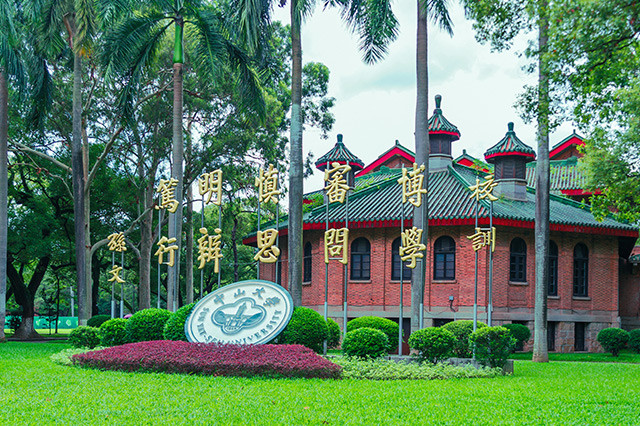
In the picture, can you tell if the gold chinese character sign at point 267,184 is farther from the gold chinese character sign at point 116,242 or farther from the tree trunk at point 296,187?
the gold chinese character sign at point 116,242

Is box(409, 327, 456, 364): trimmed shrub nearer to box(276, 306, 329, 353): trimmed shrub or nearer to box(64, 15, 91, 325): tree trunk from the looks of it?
box(276, 306, 329, 353): trimmed shrub

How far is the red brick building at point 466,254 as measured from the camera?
24250 millimetres

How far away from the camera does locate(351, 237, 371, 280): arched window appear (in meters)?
25.9

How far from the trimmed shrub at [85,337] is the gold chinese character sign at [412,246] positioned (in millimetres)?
8798

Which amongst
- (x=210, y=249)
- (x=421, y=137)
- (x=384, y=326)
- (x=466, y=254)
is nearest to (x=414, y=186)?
(x=421, y=137)

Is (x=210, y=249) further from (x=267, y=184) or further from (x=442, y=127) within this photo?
(x=442, y=127)

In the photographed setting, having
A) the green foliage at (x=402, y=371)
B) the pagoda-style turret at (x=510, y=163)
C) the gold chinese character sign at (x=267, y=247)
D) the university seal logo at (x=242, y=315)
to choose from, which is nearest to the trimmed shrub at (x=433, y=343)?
the green foliage at (x=402, y=371)

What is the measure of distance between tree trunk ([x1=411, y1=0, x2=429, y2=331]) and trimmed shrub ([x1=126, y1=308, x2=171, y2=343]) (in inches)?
244

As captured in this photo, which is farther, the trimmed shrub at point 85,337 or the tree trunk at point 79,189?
the tree trunk at point 79,189

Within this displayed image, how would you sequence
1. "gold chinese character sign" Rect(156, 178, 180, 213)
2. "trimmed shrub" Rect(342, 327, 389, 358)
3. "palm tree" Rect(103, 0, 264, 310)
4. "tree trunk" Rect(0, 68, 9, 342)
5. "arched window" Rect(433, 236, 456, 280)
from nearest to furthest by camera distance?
"trimmed shrub" Rect(342, 327, 389, 358)
"gold chinese character sign" Rect(156, 178, 180, 213)
"palm tree" Rect(103, 0, 264, 310)
"tree trunk" Rect(0, 68, 9, 342)
"arched window" Rect(433, 236, 456, 280)

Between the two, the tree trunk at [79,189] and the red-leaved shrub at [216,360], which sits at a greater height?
the tree trunk at [79,189]

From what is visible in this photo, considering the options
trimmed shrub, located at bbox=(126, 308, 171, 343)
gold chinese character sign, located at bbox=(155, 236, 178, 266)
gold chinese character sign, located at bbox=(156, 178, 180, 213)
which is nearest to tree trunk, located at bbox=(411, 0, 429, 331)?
Result: trimmed shrub, located at bbox=(126, 308, 171, 343)

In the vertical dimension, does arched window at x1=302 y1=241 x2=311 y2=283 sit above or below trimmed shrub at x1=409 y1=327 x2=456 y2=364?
above

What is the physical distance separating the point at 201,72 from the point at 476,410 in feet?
55.6
